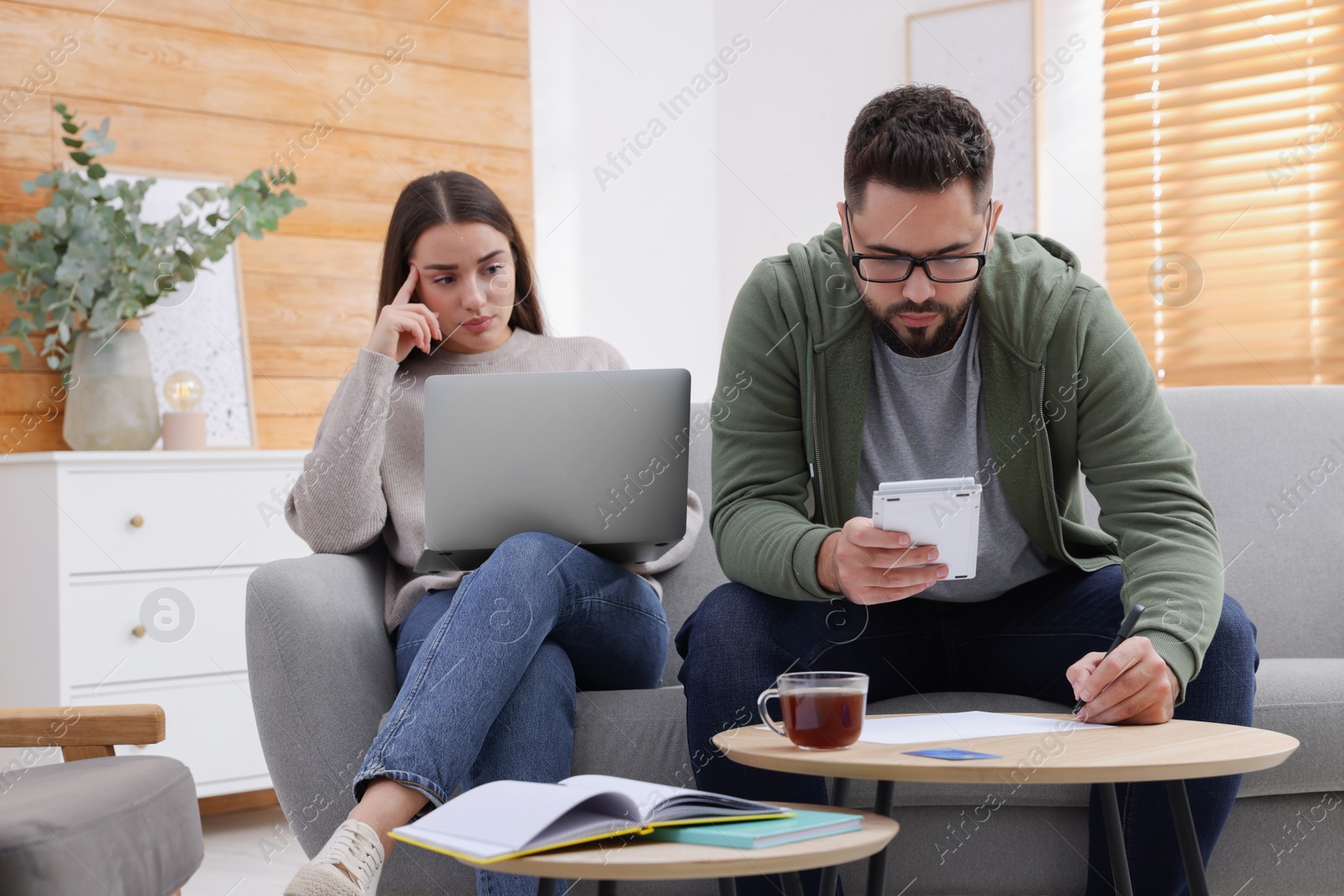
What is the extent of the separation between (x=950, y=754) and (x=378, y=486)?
1039mm

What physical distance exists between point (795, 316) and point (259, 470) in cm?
154

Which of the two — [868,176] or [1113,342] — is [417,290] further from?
[1113,342]

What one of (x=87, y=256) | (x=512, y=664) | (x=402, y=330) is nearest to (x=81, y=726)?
(x=512, y=664)

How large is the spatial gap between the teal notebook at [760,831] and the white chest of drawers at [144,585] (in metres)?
1.95

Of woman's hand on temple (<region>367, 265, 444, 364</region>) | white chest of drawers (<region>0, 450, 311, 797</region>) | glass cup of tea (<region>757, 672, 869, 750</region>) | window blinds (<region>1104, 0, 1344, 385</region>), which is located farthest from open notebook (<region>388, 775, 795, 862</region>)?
window blinds (<region>1104, 0, 1344, 385</region>)

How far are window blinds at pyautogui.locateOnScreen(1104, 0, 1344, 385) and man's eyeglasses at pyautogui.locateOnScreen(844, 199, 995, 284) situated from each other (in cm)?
204

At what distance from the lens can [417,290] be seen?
2.02m

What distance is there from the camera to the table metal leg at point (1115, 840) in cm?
126

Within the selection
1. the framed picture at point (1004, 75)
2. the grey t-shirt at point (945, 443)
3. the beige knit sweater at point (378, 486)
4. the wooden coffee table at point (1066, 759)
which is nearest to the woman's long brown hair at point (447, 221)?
the beige knit sweater at point (378, 486)

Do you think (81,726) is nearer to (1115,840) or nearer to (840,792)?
(840,792)

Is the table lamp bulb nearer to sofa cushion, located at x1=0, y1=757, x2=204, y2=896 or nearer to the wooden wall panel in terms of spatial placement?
the wooden wall panel

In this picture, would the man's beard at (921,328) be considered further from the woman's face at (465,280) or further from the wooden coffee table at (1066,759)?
the woman's face at (465,280)

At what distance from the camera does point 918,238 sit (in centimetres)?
144

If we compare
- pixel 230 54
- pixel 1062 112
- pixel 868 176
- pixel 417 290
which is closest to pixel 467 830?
pixel 868 176
